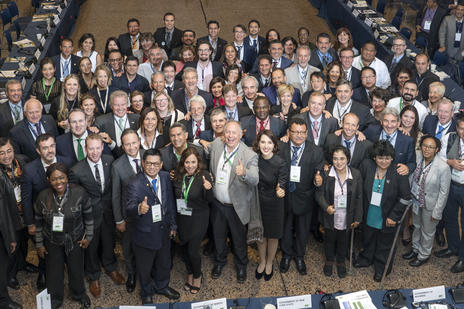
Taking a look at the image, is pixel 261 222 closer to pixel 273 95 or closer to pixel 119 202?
pixel 119 202

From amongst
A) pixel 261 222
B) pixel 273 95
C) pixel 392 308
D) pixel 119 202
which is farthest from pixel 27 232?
pixel 392 308

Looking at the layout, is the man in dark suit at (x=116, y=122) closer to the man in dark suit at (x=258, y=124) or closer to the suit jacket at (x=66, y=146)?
the suit jacket at (x=66, y=146)

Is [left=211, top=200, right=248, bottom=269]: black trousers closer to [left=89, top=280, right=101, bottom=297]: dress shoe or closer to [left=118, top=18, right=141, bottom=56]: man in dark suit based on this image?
[left=89, top=280, right=101, bottom=297]: dress shoe

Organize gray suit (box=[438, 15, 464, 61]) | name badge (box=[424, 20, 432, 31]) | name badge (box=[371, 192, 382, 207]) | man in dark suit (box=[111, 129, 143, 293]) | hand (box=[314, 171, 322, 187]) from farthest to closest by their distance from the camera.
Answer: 1. name badge (box=[424, 20, 432, 31])
2. gray suit (box=[438, 15, 464, 61])
3. name badge (box=[371, 192, 382, 207])
4. hand (box=[314, 171, 322, 187])
5. man in dark suit (box=[111, 129, 143, 293])

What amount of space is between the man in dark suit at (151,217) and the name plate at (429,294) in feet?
6.94

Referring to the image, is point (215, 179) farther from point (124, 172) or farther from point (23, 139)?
point (23, 139)

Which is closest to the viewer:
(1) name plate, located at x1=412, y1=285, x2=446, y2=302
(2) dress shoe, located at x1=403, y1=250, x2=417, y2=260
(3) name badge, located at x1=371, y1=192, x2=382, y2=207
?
(1) name plate, located at x1=412, y1=285, x2=446, y2=302

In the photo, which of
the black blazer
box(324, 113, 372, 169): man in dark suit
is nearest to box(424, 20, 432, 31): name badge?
box(324, 113, 372, 169): man in dark suit

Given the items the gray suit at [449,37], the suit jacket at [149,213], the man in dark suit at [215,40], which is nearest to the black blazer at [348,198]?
the suit jacket at [149,213]

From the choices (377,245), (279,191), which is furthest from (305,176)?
(377,245)

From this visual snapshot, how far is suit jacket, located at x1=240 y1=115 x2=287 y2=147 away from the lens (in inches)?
207

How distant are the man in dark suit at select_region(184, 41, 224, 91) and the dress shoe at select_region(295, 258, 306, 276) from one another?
2.61 metres

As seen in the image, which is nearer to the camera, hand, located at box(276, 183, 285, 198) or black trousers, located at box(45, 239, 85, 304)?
black trousers, located at box(45, 239, 85, 304)

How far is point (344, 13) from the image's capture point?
10.7m
